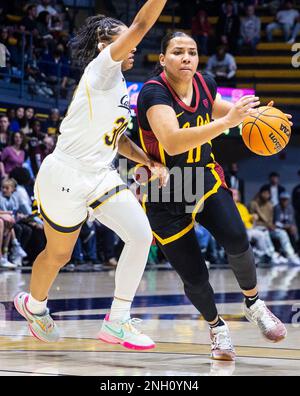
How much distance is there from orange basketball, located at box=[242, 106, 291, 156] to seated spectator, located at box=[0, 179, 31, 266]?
25.8 ft

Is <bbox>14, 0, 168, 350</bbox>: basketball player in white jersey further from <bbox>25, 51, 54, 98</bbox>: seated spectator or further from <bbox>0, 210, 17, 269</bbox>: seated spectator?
<bbox>25, 51, 54, 98</bbox>: seated spectator

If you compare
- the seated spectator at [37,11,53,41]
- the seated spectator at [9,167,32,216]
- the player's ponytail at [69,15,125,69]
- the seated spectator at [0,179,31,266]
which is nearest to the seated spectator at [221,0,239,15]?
the seated spectator at [37,11,53,41]

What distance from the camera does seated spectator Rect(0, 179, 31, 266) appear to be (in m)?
12.5

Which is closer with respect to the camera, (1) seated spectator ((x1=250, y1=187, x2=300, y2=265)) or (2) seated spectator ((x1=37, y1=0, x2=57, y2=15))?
(1) seated spectator ((x1=250, y1=187, x2=300, y2=265))

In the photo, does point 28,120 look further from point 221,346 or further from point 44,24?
point 221,346

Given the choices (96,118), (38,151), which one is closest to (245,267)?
(96,118)

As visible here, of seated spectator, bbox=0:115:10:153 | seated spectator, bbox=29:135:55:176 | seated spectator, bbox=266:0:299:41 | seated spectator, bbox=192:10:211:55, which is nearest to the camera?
seated spectator, bbox=0:115:10:153

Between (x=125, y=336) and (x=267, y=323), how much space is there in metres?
0.81

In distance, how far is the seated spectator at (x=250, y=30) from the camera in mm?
19469

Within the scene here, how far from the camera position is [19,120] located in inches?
556

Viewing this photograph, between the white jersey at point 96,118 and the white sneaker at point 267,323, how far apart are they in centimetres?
120

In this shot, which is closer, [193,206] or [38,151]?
[193,206]

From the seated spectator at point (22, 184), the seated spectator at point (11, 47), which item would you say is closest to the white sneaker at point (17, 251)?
the seated spectator at point (22, 184)

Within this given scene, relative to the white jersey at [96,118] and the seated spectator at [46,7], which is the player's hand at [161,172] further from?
the seated spectator at [46,7]
